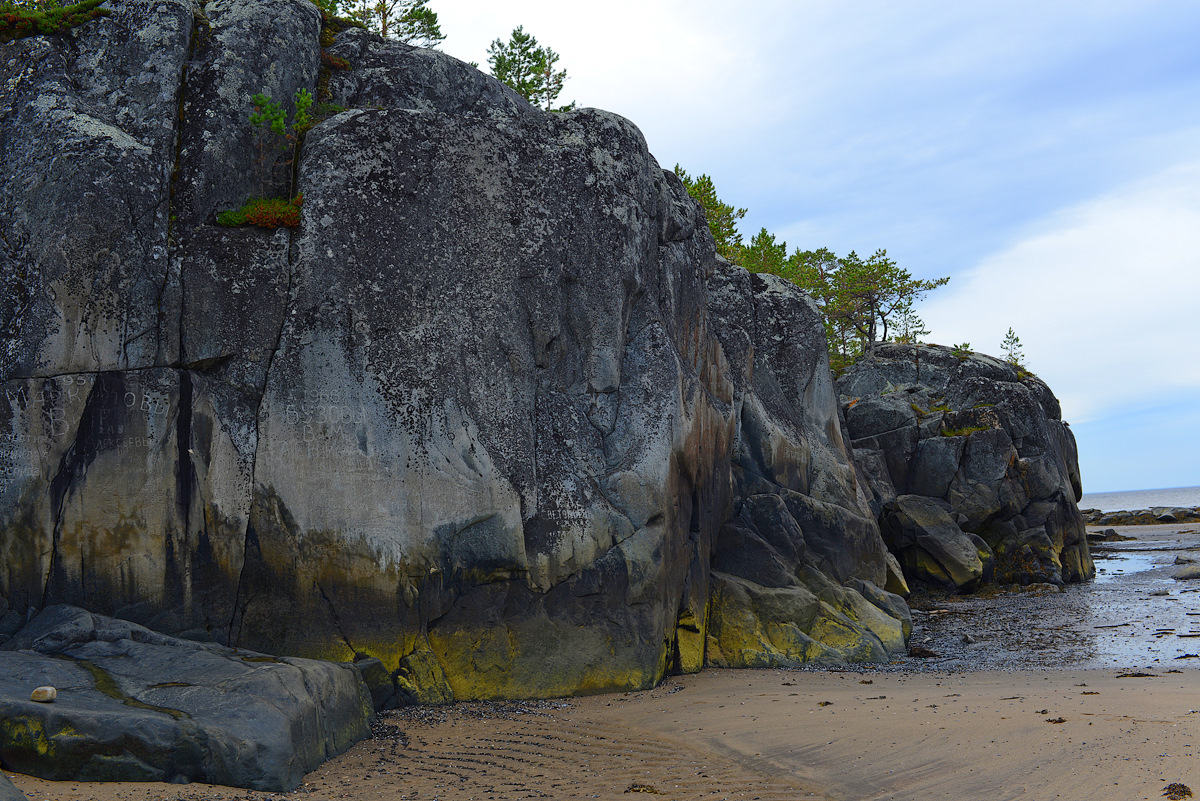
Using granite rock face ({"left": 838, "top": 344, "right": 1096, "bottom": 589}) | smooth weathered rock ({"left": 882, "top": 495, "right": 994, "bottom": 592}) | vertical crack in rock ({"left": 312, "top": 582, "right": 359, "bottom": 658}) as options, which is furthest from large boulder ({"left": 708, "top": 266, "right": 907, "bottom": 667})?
granite rock face ({"left": 838, "top": 344, "right": 1096, "bottom": 589})

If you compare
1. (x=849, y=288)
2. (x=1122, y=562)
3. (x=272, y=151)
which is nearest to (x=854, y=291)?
(x=849, y=288)

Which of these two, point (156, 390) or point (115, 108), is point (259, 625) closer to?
point (156, 390)

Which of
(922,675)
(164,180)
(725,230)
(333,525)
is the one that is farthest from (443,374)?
(725,230)

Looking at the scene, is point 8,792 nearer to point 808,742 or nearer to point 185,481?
point 185,481

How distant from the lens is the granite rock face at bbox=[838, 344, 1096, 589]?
33.3m

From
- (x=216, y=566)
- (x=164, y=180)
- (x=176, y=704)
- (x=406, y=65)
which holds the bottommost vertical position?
(x=176, y=704)

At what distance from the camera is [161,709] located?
30.0ft

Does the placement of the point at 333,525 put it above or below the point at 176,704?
above

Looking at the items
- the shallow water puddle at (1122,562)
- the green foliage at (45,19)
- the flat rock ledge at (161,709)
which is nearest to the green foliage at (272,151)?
the green foliage at (45,19)

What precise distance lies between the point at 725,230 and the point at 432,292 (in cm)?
3855

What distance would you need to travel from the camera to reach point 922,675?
16141 millimetres

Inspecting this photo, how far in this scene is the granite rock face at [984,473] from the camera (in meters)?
33.3

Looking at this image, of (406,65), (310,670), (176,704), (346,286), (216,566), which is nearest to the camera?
(176,704)

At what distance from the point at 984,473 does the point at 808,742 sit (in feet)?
88.3
